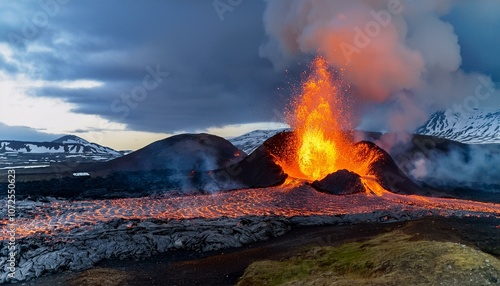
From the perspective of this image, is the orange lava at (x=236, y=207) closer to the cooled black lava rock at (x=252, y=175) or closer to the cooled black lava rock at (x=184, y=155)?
the cooled black lava rock at (x=252, y=175)

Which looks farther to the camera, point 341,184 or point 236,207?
point 341,184

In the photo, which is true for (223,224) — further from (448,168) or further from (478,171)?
(478,171)

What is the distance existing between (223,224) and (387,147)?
64490mm

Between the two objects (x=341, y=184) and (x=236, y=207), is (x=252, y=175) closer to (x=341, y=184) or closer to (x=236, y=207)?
(x=341, y=184)

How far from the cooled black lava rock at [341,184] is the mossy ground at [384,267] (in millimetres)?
19066

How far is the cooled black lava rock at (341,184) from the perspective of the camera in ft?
122

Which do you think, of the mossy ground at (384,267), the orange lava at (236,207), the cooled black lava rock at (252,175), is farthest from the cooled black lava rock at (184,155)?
the mossy ground at (384,267)

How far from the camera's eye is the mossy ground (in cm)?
1188

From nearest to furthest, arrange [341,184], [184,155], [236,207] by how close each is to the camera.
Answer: [236,207] → [341,184] → [184,155]

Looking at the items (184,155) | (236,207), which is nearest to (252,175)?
(236,207)

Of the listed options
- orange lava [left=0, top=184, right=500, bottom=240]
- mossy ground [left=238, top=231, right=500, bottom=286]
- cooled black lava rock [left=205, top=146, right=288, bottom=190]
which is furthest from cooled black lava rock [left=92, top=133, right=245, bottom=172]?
mossy ground [left=238, top=231, right=500, bottom=286]

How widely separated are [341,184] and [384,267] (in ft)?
81.8

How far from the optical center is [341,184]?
3800 centimetres

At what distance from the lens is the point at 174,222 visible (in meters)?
26.7
